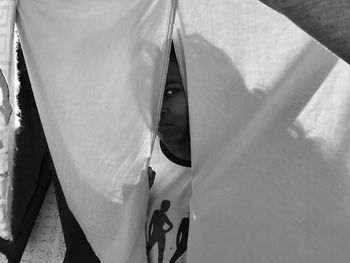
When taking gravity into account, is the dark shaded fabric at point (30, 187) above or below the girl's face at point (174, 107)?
below

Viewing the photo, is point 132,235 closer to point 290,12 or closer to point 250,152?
point 250,152

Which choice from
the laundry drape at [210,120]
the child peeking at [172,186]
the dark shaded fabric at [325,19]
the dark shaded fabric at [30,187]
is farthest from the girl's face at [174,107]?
the dark shaded fabric at [325,19]

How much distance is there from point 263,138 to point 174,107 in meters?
0.33

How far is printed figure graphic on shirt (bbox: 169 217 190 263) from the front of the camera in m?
1.27

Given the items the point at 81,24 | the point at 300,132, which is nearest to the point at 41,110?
the point at 81,24

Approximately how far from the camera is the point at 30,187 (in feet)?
5.07

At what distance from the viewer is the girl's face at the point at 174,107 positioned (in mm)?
1312

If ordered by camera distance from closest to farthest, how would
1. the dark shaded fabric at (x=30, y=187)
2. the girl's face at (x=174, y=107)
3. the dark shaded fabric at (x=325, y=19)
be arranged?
the dark shaded fabric at (x=325, y=19), the girl's face at (x=174, y=107), the dark shaded fabric at (x=30, y=187)

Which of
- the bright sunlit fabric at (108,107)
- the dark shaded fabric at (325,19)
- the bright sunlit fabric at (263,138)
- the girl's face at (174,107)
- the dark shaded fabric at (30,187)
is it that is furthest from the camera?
the dark shaded fabric at (30,187)

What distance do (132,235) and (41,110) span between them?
15.5 inches

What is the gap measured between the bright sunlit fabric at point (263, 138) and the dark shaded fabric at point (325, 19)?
11.9 inches

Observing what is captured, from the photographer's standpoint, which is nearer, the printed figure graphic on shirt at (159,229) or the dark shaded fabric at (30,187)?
the printed figure graphic on shirt at (159,229)

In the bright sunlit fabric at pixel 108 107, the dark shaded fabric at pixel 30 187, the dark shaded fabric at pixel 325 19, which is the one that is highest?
the dark shaded fabric at pixel 325 19

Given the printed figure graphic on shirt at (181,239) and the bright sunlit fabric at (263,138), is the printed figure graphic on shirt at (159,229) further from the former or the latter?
the bright sunlit fabric at (263,138)
